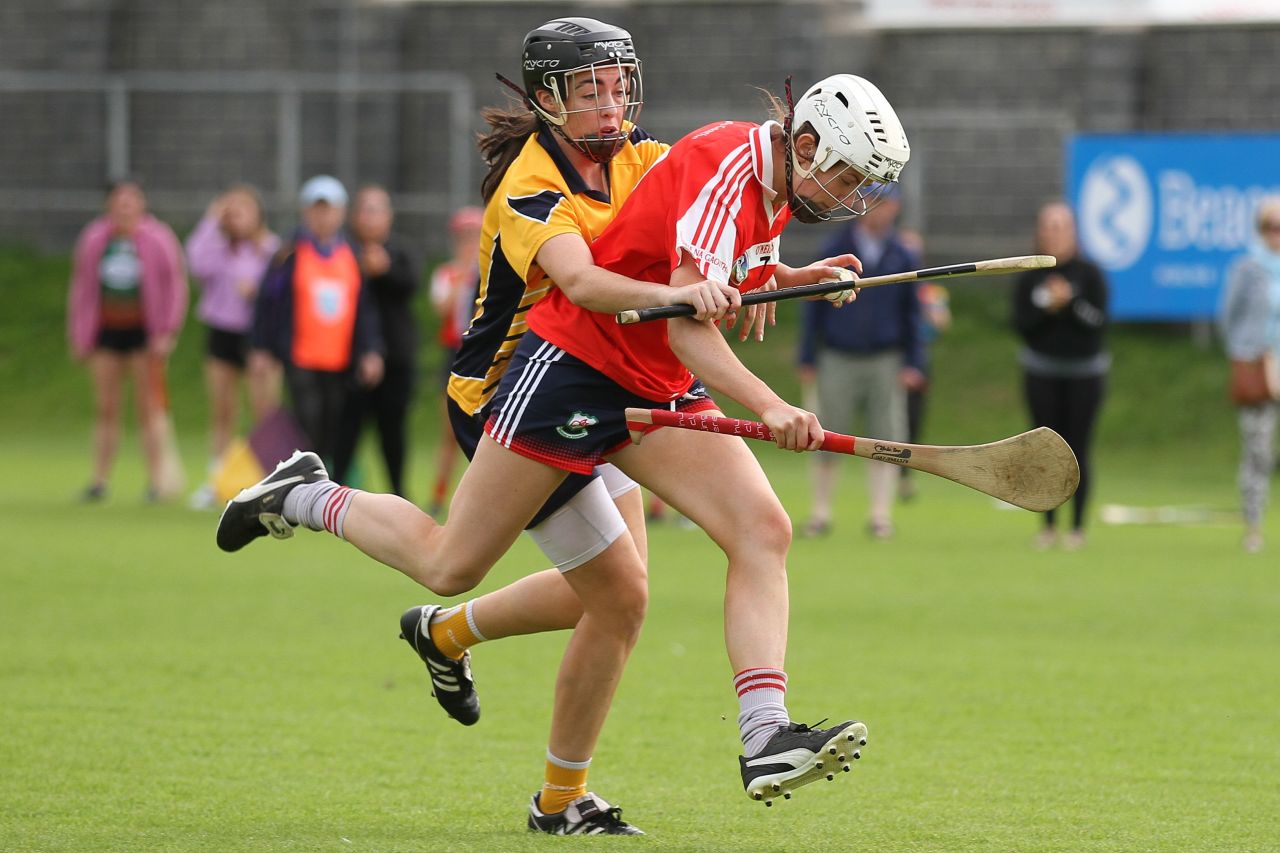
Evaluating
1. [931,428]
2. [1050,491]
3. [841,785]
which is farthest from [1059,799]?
[931,428]

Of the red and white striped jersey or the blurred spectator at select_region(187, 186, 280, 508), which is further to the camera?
the blurred spectator at select_region(187, 186, 280, 508)

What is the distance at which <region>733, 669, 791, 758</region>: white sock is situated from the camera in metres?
4.51

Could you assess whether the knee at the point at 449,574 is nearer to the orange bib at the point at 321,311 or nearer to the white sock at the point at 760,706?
the white sock at the point at 760,706

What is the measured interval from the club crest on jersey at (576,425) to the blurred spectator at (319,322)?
7.97 metres

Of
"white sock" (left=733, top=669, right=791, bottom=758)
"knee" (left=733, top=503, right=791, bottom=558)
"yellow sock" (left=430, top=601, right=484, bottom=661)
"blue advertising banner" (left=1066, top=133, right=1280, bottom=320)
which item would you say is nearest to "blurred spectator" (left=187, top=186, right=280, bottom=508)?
"yellow sock" (left=430, top=601, right=484, bottom=661)

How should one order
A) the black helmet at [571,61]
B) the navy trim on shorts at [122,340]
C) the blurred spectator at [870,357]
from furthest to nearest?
the navy trim on shorts at [122,340] < the blurred spectator at [870,357] < the black helmet at [571,61]

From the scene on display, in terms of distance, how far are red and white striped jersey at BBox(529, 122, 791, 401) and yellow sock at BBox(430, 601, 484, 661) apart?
39.3 inches

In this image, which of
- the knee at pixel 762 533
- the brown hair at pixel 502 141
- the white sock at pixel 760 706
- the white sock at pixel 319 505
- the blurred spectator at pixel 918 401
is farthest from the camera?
the blurred spectator at pixel 918 401

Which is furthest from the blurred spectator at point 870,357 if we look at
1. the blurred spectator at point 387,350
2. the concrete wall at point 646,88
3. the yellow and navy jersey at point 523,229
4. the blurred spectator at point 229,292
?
the concrete wall at point 646,88

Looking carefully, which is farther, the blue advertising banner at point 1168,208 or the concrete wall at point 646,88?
the concrete wall at point 646,88

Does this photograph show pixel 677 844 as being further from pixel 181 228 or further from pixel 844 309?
pixel 181 228

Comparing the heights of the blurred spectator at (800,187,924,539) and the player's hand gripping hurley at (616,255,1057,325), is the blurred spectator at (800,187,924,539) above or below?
below

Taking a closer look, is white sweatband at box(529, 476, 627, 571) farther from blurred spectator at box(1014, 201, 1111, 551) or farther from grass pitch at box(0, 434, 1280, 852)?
blurred spectator at box(1014, 201, 1111, 551)

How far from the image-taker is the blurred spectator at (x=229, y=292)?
1452cm
